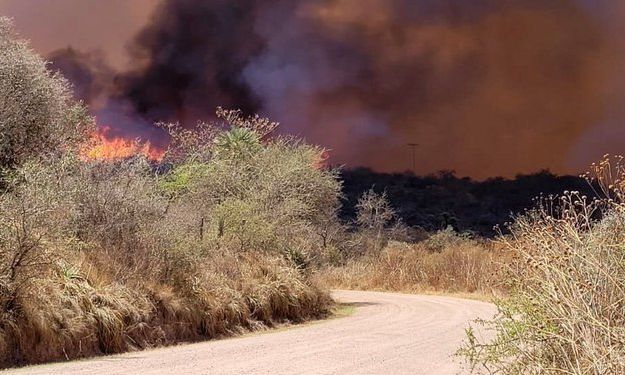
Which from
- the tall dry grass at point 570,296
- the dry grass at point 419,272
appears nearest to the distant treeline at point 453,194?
the dry grass at point 419,272

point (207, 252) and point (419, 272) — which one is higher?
point (207, 252)

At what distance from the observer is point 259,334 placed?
1950 cm

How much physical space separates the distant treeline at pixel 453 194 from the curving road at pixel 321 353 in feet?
185

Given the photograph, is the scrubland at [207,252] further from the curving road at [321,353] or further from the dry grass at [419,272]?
the curving road at [321,353]

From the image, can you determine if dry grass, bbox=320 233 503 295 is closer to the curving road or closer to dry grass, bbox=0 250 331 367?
dry grass, bbox=0 250 331 367

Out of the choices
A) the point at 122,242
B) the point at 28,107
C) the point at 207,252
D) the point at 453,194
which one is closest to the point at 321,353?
the point at 122,242

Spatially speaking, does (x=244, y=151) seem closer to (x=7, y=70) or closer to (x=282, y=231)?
(x=282, y=231)

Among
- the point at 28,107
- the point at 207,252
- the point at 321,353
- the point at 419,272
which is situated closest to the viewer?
the point at 321,353

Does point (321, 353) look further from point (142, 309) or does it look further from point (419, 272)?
point (419, 272)

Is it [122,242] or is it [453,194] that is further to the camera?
[453,194]

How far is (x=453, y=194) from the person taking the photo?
97.2m

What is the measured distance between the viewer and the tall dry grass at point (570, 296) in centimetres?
632

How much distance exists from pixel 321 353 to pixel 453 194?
85127 mm

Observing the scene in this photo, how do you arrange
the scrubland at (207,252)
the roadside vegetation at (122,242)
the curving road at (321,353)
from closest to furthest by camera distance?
1. the scrubland at (207,252)
2. the curving road at (321,353)
3. the roadside vegetation at (122,242)
